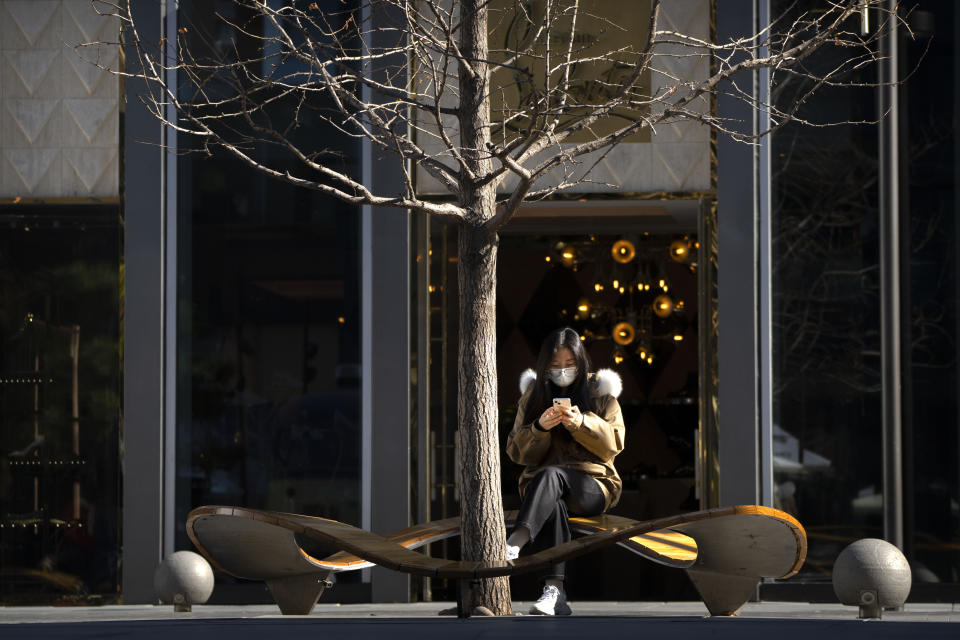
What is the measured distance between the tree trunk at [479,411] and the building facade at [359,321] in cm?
243

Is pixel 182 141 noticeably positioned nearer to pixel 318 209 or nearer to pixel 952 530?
pixel 318 209

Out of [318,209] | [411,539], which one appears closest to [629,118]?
[318,209]

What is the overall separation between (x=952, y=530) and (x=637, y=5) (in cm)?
456

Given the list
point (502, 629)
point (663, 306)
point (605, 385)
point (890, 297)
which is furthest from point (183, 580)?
point (663, 306)

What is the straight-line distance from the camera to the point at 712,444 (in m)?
9.23

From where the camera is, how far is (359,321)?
9.50 m

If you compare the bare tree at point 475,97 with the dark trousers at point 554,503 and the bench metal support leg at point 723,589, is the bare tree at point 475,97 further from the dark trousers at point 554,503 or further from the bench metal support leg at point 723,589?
the bench metal support leg at point 723,589

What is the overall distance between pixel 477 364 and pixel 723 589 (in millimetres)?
1805

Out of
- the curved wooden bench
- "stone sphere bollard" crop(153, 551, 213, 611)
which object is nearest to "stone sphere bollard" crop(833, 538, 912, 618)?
the curved wooden bench

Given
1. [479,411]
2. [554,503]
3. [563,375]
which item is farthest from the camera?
[563,375]

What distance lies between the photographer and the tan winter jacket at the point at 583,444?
7.43m

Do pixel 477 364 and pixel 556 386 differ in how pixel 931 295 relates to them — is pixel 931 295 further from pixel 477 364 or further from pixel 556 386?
pixel 477 364

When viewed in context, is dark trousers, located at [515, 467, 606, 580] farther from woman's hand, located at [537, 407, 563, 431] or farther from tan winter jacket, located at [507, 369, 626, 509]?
woman's hand, located at [537, 407, 563, 431]

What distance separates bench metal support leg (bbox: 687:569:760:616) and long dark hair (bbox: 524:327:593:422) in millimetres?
1290
